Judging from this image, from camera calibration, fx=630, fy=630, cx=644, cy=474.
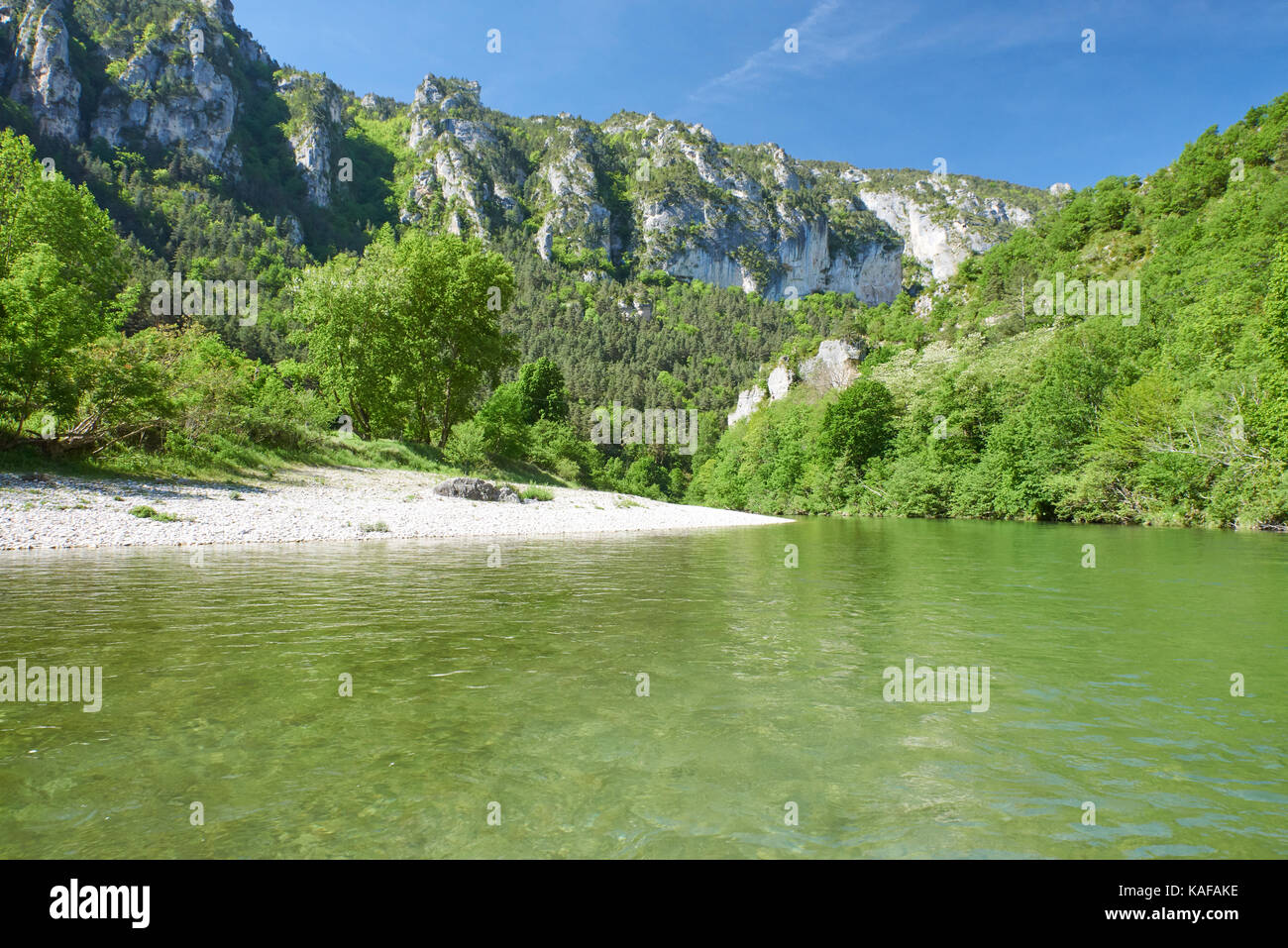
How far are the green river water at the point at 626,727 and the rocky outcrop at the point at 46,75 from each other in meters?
208

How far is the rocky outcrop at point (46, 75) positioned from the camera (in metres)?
149

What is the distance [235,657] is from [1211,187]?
94.9 metres

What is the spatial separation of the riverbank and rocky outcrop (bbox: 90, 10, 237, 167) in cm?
19945

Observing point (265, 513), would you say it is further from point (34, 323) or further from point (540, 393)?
point (540, 393)

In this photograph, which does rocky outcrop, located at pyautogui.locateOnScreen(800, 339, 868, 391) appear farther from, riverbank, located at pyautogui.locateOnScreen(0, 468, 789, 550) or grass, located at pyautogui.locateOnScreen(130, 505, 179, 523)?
grass, located at pyautogui.locateOnScreen(130, 505, 179, 523)

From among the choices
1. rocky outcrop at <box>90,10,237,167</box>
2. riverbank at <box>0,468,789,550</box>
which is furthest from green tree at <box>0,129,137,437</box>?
rocky outcrop at <box>90,10,237,167</box>

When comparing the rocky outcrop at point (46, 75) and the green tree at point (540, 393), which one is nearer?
the green tree at point (540, 393)

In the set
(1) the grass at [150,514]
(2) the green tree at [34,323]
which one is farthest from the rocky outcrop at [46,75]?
(1) the grass at [150,514]

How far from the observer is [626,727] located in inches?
202

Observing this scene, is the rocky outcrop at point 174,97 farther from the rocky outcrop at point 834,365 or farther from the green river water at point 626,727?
the green river water at point 626,727

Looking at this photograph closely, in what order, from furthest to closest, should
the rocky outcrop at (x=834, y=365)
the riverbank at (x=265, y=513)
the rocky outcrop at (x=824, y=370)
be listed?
the rocky outcrop at (x=824, y=370), the rocky outcrop at (x=834, y=365), the riverbank at (x=265, y=513)

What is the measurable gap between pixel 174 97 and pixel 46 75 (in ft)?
94.1

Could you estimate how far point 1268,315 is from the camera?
30.3 metres

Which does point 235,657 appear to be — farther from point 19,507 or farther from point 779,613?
point 19,507
